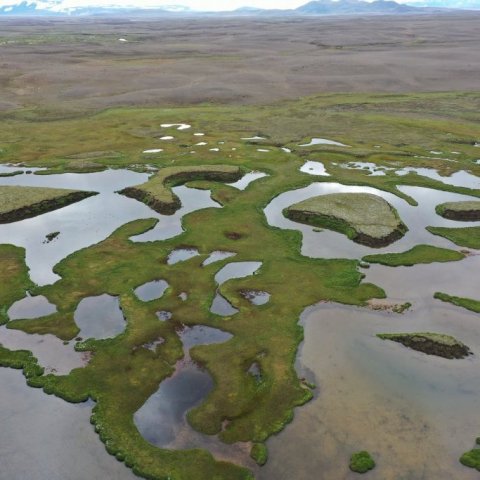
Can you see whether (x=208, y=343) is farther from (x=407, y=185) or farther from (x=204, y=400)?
(x=407, y=185)

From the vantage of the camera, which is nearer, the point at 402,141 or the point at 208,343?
the point at 208,343

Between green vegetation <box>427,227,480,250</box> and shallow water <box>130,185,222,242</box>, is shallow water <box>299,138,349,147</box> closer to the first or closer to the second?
shallow water <box>130,185,222,242</box>

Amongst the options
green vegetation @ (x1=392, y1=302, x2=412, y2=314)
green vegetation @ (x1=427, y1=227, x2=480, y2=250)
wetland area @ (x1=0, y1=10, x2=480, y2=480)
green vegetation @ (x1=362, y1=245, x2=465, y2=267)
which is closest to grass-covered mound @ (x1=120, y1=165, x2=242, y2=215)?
wetland area @ (x1=0, y1=10, x2=480, y2=480)

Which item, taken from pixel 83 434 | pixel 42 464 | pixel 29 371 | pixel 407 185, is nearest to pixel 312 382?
pixel 83 434

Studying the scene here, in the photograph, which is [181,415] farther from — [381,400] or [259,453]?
[381,400]

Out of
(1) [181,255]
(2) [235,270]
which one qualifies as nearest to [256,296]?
(2) [235,270]
